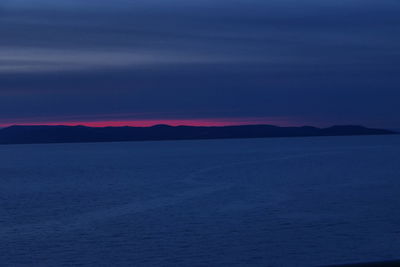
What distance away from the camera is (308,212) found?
3541cm

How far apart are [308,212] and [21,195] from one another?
28.7 m

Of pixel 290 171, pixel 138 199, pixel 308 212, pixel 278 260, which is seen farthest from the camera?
pixel 290 171

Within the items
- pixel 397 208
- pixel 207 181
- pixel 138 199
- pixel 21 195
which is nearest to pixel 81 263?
pixel 397 208

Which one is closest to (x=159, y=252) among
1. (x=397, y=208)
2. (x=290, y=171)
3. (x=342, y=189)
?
(x=397, y=208)

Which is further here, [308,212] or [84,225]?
[308,212]

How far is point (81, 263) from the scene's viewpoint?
72.3 feet

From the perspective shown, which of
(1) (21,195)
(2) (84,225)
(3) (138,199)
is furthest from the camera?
(1) (21,195)

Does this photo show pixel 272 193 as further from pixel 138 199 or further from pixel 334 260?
pixel 334 260

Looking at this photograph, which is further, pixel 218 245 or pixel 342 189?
pixel 342 189

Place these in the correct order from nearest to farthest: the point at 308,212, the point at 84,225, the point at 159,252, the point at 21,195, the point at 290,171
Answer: the point at 159,252 → the point at 84,225 → the point at 308,212 → the point at 21,195 → the point at 290,171

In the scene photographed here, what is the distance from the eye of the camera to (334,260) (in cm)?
2217

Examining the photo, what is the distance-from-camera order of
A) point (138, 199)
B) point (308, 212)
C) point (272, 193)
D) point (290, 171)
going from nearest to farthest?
point (308, 212), point (138, 199), point (272, 193), point (290, 171)

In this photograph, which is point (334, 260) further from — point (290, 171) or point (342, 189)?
point (290, 171)

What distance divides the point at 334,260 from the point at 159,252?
22.3ft
